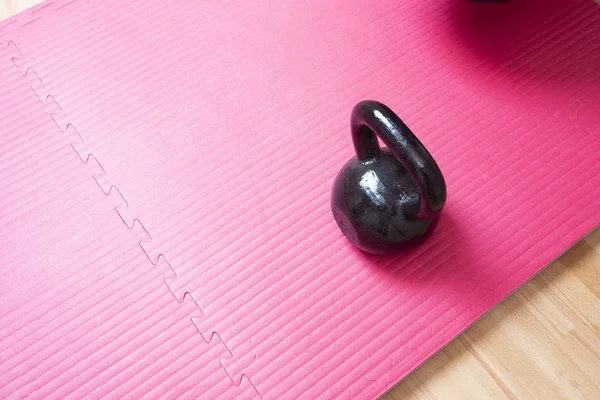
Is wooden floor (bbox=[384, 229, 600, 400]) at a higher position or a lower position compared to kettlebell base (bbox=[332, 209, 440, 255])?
lower

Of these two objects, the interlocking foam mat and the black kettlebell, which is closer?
the black kettlebell

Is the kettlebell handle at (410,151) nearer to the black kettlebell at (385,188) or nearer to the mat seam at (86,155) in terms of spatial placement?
the black kettlebell at (385,188)

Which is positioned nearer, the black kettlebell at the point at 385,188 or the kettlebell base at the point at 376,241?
the black kettlebell at the point at 385,188

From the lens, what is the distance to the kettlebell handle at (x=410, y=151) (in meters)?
0.72

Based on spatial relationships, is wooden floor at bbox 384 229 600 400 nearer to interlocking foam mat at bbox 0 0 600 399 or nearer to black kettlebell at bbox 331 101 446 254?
interlocking foam mat at bbox 0 0 600 399

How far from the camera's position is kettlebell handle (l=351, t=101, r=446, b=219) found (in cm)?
72

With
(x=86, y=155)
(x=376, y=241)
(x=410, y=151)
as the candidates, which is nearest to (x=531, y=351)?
(x=376, y=241)

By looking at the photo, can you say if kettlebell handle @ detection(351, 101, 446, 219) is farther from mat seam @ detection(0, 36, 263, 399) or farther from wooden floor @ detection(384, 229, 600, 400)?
mat seam @ detection(0, 36, 263, 399)

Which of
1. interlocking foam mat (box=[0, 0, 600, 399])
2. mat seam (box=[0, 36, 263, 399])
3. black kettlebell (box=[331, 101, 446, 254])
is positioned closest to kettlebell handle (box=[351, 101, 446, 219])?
black kettlebell (box=[331, 101, 446, 254])

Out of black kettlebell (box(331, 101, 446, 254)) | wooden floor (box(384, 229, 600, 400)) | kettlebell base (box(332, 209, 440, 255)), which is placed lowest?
wooden floor (box(384, 229, 600, 400))

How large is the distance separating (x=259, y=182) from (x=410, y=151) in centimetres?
34

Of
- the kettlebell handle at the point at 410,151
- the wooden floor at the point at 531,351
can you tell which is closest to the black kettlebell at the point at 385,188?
the kettlebell handle at the point at 410,151

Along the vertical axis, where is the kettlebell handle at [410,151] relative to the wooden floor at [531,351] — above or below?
above

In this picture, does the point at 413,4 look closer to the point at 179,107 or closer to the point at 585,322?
the point at 179,107
